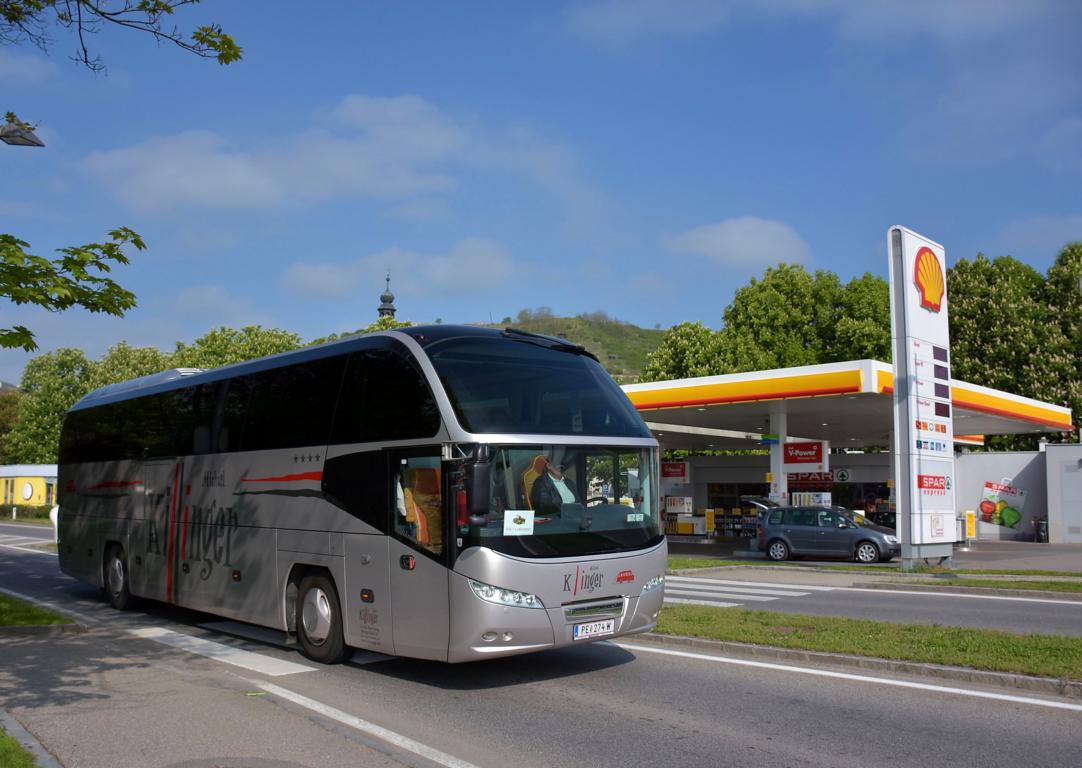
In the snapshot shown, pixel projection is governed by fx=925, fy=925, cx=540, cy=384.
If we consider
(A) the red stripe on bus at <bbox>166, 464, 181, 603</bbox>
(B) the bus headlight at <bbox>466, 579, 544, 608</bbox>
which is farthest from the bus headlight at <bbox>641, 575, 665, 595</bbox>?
(A) the red stripe on bus at <bbox>166, 464, 181, 603</bbox>

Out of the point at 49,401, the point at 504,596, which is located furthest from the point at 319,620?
the point at 49,401

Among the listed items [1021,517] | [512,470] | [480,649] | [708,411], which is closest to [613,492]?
[512,470]

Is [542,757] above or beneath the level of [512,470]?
beneath

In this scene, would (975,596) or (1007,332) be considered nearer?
(975,596)

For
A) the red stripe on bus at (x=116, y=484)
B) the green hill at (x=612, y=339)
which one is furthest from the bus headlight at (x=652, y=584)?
the green hill at (x=612, y=339)

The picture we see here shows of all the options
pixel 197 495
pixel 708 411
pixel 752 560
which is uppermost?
pixel 708 411

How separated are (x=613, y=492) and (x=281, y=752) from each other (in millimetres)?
3827

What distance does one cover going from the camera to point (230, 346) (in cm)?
6431

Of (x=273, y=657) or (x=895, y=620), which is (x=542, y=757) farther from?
(x=895, y=620)

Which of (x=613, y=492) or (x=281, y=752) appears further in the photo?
(x=613, y=492)

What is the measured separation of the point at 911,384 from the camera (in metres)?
21.9

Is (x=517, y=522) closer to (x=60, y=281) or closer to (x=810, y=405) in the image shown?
(x=60, y=281)

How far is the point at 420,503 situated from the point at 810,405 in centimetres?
2424

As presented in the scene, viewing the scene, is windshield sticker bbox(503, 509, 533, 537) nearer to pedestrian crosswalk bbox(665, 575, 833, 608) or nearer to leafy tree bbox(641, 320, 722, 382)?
pedestrian crosswalk bbox(665, 575, 833, 608)
